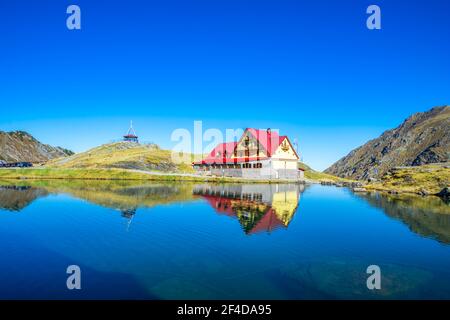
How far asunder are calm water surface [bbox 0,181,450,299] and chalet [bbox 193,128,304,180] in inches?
2197

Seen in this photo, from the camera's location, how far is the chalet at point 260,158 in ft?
330

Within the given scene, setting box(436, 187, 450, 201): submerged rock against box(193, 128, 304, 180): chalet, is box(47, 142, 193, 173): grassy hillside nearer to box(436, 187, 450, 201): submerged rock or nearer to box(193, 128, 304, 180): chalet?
box(193, 128, 304, 180): chalet

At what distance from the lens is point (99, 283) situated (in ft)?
59.2

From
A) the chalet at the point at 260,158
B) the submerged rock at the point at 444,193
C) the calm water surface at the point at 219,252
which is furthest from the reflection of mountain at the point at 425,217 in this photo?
the chalet at the point at 260,158

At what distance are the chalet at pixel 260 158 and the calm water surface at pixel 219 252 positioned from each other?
183 ft

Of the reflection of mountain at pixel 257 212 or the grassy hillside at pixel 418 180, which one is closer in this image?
the reflection of mountain at pixel 257 212

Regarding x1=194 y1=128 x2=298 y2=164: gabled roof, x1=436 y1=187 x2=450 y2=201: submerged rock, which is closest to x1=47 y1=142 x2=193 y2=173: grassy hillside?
x1=194 y1=128 x2=298 y2=164: gabled roof

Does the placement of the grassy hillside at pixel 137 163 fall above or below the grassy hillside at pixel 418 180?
above

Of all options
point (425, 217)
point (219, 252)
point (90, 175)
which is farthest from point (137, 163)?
point (219, 252)

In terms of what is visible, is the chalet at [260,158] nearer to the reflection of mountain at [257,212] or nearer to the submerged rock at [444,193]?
the submerged rock at [444,193]

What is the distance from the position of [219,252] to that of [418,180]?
A: 255 feet

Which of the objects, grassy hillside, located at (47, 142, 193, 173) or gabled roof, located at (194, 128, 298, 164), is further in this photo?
grassy hillside, located at (47, 142, 193, 173)

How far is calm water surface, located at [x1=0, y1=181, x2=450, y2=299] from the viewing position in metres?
17.7

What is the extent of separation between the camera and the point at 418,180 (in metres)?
84.6
